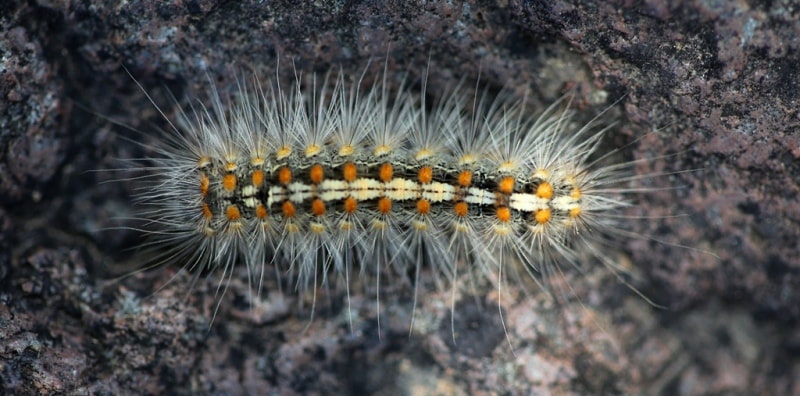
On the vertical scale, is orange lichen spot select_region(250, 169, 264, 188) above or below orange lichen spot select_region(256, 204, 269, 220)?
above

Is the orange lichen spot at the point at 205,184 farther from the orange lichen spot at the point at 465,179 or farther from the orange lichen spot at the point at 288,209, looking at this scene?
the orange lichen spot at the point at 465,179

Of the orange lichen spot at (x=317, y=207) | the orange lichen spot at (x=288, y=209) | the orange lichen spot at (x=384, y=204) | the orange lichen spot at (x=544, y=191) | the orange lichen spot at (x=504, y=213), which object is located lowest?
the orange lichen spot at (x=288, y=209)

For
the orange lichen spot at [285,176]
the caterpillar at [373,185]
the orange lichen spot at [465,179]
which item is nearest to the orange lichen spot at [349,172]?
the caterpillar at [373,185]

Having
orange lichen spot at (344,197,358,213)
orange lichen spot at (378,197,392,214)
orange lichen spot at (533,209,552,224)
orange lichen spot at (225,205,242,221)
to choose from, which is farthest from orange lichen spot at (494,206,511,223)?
orange lichen spot at (225,205,242,221)

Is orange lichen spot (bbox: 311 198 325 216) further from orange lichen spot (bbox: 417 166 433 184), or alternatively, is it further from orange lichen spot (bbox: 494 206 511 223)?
orange lichen spot (bbox: 494 206 511 223)

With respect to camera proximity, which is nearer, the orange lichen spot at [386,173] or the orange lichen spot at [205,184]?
the orange lichen spot at [386,173]

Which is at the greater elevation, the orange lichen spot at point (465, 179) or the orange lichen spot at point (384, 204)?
the orange lichen spot at point (465, 179)

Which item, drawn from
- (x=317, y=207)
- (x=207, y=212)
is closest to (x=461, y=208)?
(x=317, y=207)

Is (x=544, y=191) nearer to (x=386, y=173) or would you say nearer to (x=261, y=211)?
(x=386, y=173)

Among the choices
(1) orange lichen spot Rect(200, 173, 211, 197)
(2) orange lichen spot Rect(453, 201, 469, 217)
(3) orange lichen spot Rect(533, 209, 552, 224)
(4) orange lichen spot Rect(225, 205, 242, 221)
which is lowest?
(4) orange lichen spot Rect(225, 205, 242, 221)
